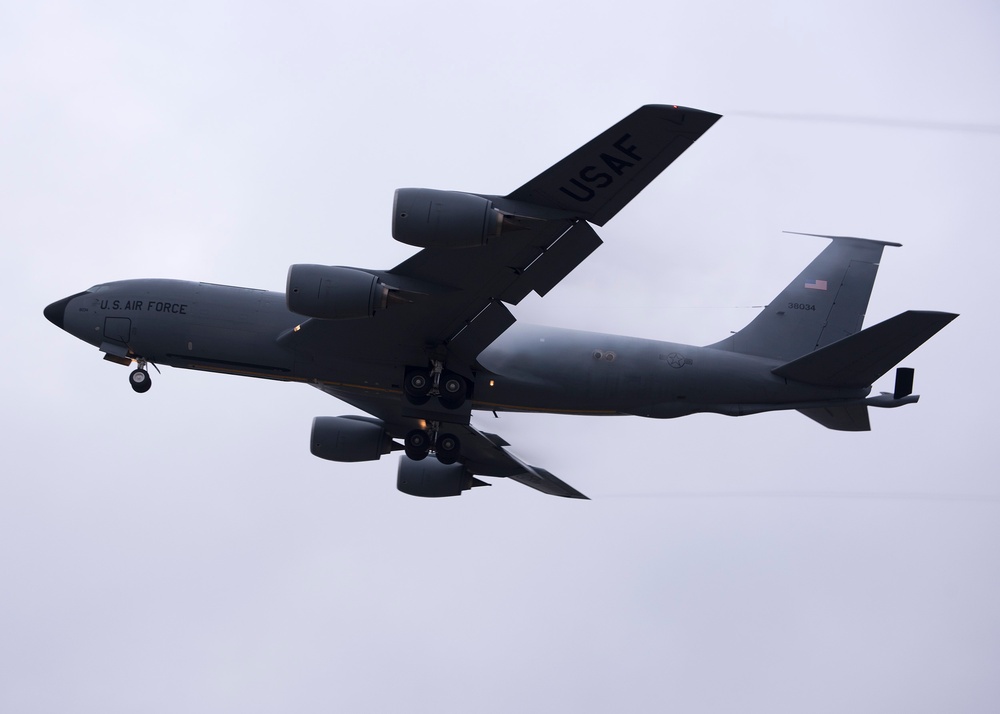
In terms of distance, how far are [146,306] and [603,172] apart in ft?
43.4

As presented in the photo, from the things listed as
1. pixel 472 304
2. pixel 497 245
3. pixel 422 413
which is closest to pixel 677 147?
pixel 497 245

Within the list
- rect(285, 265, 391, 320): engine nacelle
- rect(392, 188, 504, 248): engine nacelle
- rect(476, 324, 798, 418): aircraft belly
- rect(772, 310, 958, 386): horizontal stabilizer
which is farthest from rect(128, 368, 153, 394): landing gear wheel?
rect(772, 310, 958, 386): horizontal stabilizer

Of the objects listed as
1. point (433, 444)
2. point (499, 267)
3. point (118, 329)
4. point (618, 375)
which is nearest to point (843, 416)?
point (618, 375)

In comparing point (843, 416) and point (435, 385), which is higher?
point (843, 416)

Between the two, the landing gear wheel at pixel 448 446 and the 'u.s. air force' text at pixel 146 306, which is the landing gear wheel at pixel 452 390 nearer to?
the landing gear wheel at pixel 448 446

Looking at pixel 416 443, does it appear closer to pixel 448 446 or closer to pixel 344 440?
pixel 448 446

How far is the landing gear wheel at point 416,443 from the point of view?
103 feet

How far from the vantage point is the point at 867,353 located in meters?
27.1

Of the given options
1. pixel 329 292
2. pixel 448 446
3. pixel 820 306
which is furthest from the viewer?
pixel 448 446

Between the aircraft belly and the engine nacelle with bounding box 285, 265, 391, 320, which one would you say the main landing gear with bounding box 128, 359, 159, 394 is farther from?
the aircraft belly

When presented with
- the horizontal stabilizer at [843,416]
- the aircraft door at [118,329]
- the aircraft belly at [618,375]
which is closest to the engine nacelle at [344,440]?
the aircraft belly at [618,375]

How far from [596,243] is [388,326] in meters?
5.94

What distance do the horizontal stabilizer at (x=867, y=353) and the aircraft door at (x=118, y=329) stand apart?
1695 centimetres

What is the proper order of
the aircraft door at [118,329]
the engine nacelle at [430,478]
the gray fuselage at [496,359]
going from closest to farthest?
the gray fuselage at [496,359] → the aircraft door at [118,329] → the engine nacelle at [430,478]
